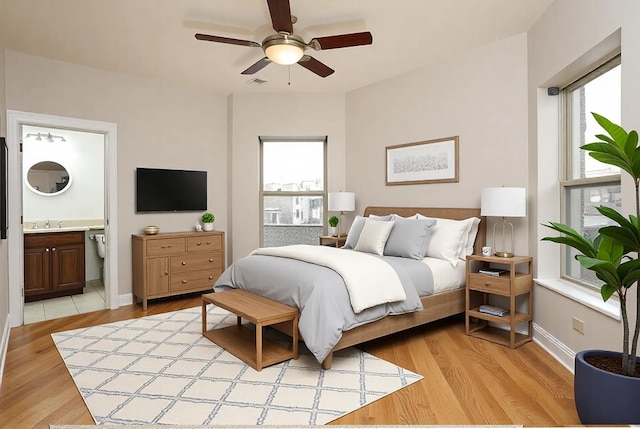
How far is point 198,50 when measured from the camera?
13.5 feet

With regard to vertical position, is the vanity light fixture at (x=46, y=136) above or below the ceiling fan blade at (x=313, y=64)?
below

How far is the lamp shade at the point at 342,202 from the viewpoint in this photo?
17.1 ft

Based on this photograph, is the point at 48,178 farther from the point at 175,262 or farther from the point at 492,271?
the point at 492,271

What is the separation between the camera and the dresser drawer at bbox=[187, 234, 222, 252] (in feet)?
16.4

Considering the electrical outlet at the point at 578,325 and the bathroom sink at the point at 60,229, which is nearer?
the electrical outlet at the point at 578,325

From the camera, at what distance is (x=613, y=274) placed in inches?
72.4

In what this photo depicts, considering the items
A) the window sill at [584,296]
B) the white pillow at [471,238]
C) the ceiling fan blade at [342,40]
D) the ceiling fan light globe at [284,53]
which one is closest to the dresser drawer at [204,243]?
the ceiling fan light globe at [284,53]

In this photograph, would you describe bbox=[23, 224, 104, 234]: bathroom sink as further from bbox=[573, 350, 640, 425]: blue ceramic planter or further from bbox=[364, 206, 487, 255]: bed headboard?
bbox=[573, 350, 640, 425]: blue ceramic planter

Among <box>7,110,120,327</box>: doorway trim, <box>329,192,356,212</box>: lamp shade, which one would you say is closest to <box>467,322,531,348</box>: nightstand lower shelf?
<box>329,192,356,212</box>: lamp shade

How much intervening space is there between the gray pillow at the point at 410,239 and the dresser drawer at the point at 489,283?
50cm

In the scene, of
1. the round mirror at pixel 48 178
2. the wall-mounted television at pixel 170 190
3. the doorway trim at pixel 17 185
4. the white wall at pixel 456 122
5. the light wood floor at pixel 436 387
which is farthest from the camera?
the round mirror at pixel 48 178

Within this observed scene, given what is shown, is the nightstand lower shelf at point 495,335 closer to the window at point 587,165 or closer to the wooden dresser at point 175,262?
the window at point 587,165

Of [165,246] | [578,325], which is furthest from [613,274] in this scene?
[165,246]

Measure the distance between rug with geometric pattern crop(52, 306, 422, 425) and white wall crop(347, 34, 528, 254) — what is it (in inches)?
83.3
